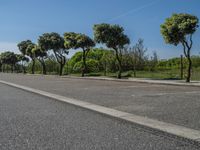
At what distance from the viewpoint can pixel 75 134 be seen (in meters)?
6.55

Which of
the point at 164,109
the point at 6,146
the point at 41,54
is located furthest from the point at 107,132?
the point at 41,54

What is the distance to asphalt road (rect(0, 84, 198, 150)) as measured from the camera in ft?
18.5

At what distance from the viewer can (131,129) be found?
7.08 m

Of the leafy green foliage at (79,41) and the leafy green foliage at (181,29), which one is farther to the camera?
the leafy green foliage at (79,41)

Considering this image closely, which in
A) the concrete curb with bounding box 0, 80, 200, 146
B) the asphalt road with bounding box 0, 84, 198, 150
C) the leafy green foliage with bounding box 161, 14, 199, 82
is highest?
the leafy green foliage with bounding box 161, 14, 199, 82

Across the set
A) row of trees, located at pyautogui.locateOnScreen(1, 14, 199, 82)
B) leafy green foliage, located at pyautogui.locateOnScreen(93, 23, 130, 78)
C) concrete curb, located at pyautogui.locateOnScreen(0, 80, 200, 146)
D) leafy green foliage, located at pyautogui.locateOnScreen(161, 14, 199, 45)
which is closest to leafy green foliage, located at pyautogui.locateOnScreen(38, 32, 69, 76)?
row of trees, located at pyautogui.locateOnScreen(1, 14, 199, 82)

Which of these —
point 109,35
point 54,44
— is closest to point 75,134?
point 109,35

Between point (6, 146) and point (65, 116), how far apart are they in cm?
332

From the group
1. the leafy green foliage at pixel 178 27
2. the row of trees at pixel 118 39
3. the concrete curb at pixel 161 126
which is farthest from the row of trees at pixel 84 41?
the concrete curb at pixel 161 126

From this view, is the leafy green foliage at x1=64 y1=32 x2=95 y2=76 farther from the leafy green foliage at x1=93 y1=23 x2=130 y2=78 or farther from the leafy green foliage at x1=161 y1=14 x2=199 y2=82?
the leafy green foliage at x1=161 y1=14 x2=199 y2=82

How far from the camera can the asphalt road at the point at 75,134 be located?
5648mm

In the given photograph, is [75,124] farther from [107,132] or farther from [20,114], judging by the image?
[20,114]

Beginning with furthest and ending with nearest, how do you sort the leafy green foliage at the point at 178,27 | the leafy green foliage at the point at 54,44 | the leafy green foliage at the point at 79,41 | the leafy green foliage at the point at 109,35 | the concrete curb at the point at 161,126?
the leafy green foliage at the point at 54,44, the leafy green foliage at the point at 79,41, the leafy green foliage at the point at 109,35, the leafy green foliage at the point at 178,27, the concrete curb at the point at 161,126

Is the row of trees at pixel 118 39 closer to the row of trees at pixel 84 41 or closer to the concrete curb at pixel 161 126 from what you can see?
the row of trees at pixel 84 41
